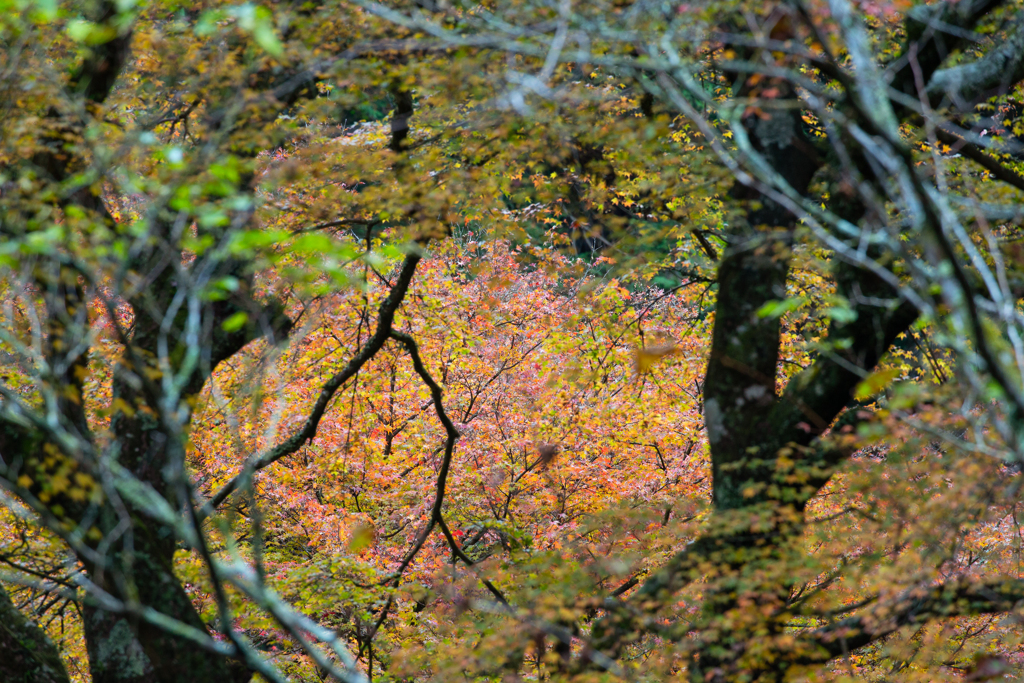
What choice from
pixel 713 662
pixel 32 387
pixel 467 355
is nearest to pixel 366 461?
pixel 467 355

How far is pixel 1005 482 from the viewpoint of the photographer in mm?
3701

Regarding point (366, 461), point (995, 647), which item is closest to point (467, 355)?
point (366, 461)

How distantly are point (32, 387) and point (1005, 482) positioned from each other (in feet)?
27.3

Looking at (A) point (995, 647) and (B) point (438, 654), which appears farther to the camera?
(A) point (995, 647)

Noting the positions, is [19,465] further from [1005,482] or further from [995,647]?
[995,647]

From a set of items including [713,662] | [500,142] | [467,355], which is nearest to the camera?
[713,662]

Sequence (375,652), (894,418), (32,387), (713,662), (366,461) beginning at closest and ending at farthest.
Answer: (894,418) → (713,662) → (32,387) → (375,652) → (366,461)

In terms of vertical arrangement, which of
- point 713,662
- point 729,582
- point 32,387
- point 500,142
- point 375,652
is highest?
point 32,387

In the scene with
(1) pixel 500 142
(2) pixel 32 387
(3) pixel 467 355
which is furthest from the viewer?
(3) pixel 467 355

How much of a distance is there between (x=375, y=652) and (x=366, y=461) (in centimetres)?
348

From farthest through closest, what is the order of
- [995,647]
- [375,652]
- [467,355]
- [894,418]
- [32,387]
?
[467,355] → [995,647] → [375,652] → [32,387] → [894,418]

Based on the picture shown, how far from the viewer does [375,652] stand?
8320 millimetres

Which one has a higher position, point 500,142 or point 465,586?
point 500,142

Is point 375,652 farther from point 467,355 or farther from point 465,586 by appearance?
point 467,355
